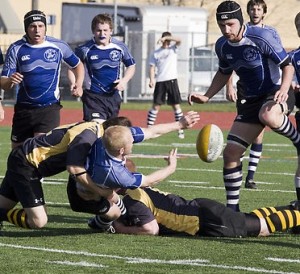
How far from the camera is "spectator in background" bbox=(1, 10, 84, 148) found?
446 inches

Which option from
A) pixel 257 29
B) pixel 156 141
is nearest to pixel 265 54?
pixel 257 29

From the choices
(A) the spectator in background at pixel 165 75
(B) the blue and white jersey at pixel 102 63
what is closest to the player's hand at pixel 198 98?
(B) the blue and white jersey at pixel 102 63

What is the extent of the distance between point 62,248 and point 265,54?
2.78 m

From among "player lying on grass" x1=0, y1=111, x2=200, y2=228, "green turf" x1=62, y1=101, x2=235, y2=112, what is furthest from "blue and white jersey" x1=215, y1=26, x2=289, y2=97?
"green turf" x1=62, y1=101, x2=235, y2=112

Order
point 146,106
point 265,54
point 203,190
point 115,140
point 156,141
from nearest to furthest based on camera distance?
point 115,140
point 265,54
point 203,190
point 156,141
point 146,106

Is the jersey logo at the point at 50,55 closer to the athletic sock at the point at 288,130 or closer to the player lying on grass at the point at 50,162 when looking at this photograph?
the player lying on grass at the point at 50,162

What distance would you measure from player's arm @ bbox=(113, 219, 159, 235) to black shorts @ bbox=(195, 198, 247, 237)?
1.28 ft

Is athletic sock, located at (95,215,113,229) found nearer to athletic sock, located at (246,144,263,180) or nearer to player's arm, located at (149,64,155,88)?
A: athletic sock, located at (246,144,263,180)

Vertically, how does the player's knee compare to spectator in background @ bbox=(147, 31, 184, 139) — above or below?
below

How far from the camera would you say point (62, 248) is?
8414 mm

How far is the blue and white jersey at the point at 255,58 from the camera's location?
9.84 meters

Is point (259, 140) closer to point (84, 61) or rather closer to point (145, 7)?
point (84, 61)

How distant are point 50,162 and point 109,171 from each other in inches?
27.0

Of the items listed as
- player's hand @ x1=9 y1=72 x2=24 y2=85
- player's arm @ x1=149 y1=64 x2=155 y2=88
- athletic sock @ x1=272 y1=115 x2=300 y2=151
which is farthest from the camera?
player's arm @ x1=149 y1=64 x2=155 y2=88
